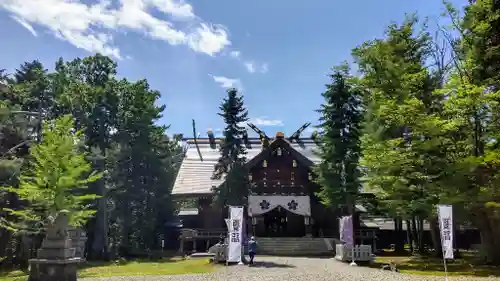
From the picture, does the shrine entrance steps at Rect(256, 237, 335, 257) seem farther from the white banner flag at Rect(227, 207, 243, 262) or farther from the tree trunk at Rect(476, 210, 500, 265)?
the white banner flag at Rect(227, 207, 243, 262)

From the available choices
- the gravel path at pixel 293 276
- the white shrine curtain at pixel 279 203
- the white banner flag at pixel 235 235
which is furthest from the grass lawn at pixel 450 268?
the white shrine curtain at pixel 279 203

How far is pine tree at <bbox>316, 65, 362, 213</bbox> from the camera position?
26.7m

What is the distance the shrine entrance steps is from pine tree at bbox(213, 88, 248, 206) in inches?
132

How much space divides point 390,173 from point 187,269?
11.5 metres

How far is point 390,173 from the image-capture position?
2100cm

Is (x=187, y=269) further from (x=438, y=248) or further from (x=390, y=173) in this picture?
(x=438, y=248)

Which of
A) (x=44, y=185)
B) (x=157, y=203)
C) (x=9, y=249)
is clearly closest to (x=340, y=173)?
(x=157, y=203)

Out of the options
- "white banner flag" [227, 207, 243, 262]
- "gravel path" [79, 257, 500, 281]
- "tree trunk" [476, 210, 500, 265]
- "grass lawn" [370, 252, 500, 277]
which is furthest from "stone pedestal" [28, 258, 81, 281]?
"tree trunk" [476, 210, 500, 265]

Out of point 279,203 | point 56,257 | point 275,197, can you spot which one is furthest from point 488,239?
Answer: point 56,257

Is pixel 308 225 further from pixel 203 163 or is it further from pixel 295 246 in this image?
pixel 203 163

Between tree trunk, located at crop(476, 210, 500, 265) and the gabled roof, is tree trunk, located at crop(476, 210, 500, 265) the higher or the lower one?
the lower one

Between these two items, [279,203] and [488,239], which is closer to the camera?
[488,239]

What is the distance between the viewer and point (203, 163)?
3600cm

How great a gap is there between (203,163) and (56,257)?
22.7 m
